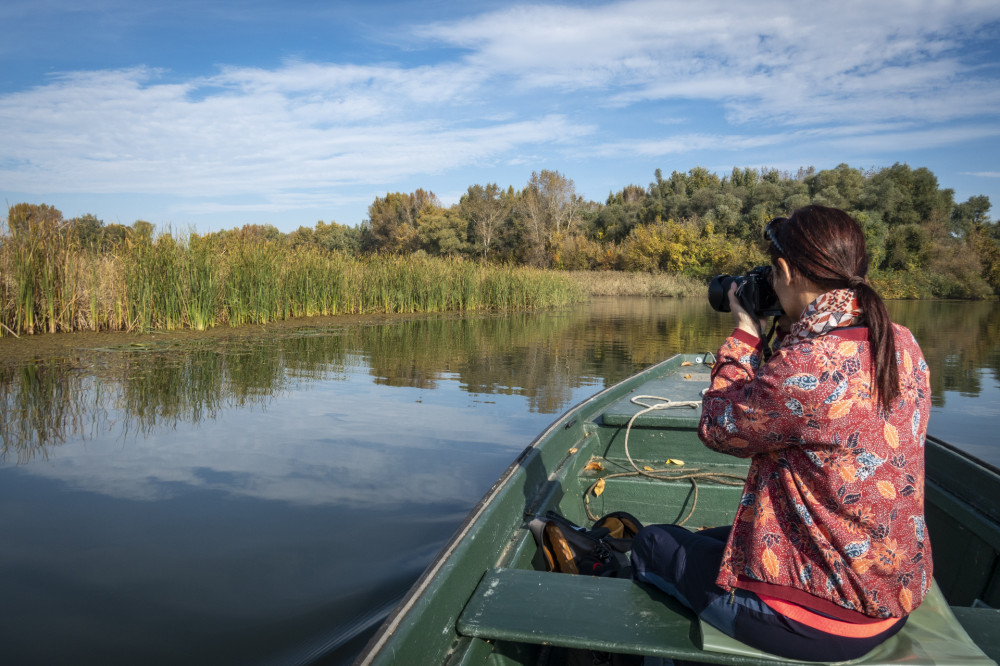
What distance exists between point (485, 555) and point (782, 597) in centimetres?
92

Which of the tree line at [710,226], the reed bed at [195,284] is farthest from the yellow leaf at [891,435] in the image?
the tree line at [710,226]

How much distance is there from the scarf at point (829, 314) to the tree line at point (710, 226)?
25192mm

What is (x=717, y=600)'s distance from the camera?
1458mm

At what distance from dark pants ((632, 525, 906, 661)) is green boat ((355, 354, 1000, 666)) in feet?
0.11

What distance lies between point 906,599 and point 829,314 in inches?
23.0

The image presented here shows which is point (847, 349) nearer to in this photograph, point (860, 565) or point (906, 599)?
point (860, 565)

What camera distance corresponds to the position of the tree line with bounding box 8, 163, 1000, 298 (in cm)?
3391

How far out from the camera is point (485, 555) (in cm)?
202

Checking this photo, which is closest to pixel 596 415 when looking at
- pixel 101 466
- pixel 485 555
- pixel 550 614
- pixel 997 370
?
pixel 485 555

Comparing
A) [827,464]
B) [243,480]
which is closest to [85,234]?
[243,480]

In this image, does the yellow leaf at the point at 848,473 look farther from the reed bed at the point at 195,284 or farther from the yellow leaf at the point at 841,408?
the reed bed at the point at 195,284

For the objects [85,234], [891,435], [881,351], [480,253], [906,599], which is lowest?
[906,599]

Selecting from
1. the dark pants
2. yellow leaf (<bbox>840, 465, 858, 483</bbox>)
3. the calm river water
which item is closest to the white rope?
the calm river water

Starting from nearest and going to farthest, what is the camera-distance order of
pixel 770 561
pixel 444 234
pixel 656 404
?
1. pixel 770 561
2. pixel 656 404
3. pixel 444 234
